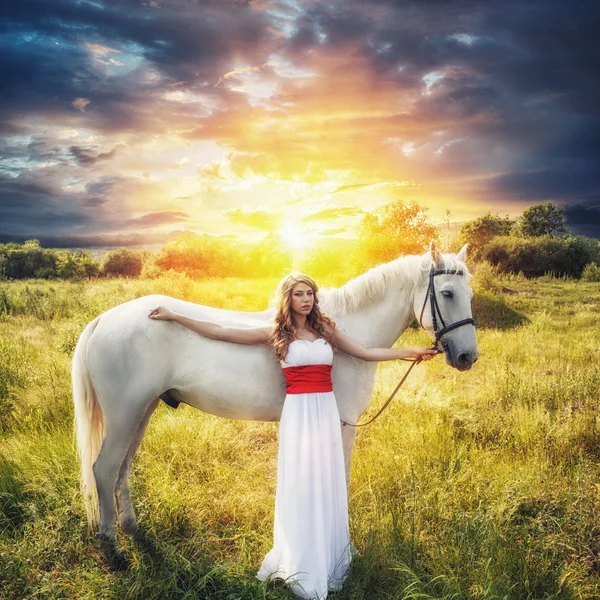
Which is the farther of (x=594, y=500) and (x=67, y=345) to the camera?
(x=67, y=345)

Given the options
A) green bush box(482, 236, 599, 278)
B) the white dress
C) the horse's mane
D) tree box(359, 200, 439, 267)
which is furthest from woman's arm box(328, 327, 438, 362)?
green bush box(482, 236, 599, 278)

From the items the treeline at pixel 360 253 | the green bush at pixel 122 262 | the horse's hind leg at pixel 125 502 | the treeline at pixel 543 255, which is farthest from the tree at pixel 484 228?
the horse's hind leg at pixel 125 502

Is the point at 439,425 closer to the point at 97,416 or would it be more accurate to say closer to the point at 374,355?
the point at 374,355

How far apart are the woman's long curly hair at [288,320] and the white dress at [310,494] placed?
65 millimetres

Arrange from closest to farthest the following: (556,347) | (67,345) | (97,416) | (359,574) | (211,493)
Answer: (359,574) < (97,416) < (211,493) < (67,345) < (556,347)

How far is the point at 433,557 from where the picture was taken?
9.46 ft

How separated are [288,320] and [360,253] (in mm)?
12889

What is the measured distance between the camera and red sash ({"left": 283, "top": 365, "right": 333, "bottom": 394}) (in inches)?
112

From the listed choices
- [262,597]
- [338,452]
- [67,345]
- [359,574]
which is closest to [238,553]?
[262,597]

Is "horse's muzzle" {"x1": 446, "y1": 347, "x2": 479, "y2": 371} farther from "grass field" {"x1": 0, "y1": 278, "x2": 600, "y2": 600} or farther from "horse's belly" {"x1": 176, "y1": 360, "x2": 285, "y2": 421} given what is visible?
"horse's belly" {"x1": 176, "y1": 360, "x2": 285, "y2": 421}

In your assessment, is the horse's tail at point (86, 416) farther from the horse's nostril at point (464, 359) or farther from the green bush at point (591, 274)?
the green bush at point (591, 274)

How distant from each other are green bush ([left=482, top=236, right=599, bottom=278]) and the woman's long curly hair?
2428cm

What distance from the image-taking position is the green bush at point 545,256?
79.8 feet

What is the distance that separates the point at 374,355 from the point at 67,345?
6918 mm
